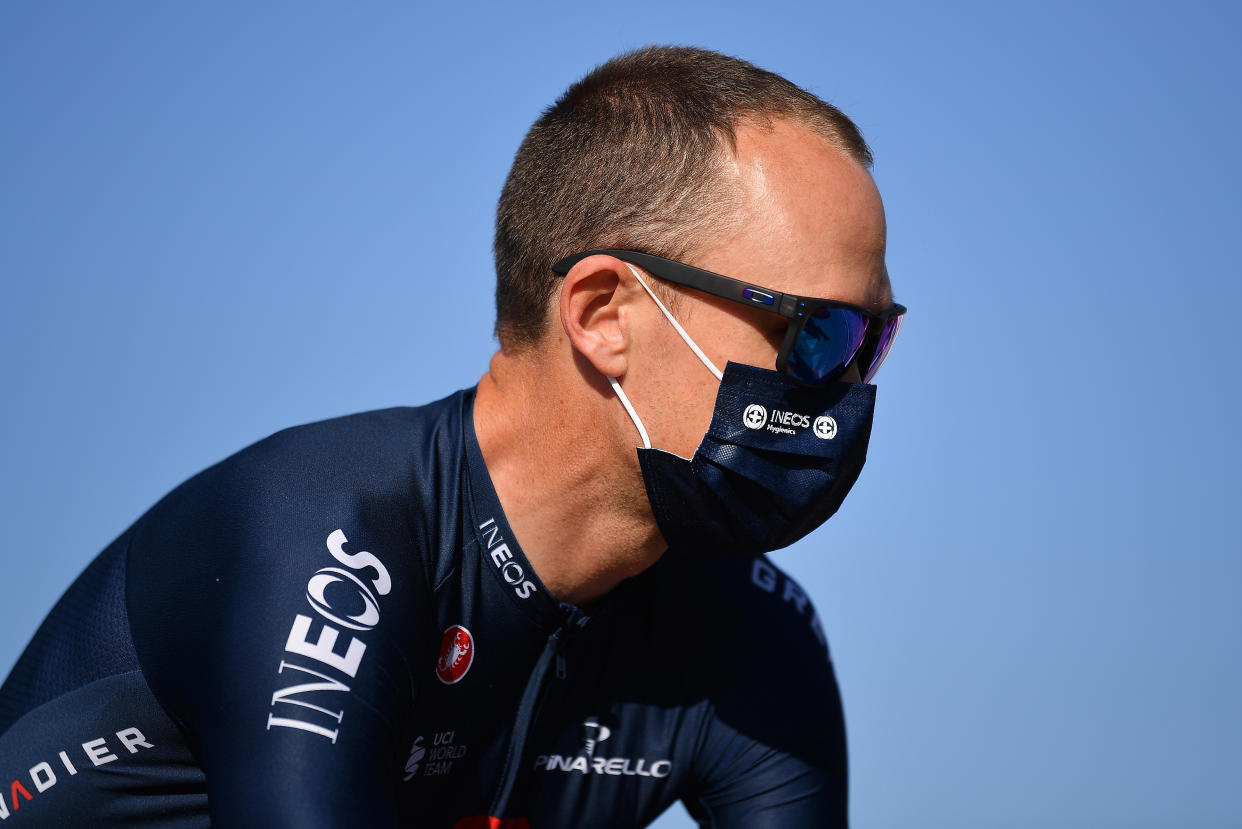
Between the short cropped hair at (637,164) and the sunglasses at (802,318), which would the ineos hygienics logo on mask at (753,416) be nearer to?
the sunglasses at (802,318)

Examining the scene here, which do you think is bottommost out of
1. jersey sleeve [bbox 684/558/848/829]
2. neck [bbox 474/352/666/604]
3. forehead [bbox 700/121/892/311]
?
jersey sleeve [bbox 684/558/848/829]

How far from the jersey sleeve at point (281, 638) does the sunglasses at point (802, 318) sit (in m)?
0.98

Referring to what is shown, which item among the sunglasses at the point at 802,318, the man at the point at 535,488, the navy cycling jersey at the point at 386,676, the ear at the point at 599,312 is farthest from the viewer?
the ear at the point at 599,312

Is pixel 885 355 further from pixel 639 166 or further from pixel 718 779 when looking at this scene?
pixel 718 779

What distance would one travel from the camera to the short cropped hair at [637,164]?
11.8 ft

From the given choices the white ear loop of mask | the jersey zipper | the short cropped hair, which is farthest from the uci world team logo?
the short cropped hair

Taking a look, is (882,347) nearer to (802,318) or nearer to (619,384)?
(802,318)

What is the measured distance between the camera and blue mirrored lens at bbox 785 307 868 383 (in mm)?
3504

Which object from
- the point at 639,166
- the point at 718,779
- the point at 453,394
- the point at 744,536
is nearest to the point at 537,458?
the point at 453,394

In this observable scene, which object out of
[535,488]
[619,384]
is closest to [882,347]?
[619,384]

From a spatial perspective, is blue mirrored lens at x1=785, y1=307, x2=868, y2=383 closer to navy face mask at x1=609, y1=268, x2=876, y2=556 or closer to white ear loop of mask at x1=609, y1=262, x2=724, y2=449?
navy face mask at x1=609, y1=268, x2=876, y2=556

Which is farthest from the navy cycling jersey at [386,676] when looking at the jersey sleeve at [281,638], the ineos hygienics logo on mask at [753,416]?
the ineos hygienics logo on mask at [753,416]

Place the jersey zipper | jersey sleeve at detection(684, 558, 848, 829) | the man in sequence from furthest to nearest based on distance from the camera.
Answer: jersey sleeve at detection(684, 558, 848, 829), the jersey zipper, the man

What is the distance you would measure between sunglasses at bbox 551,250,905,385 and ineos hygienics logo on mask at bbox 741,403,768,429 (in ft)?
0.43
